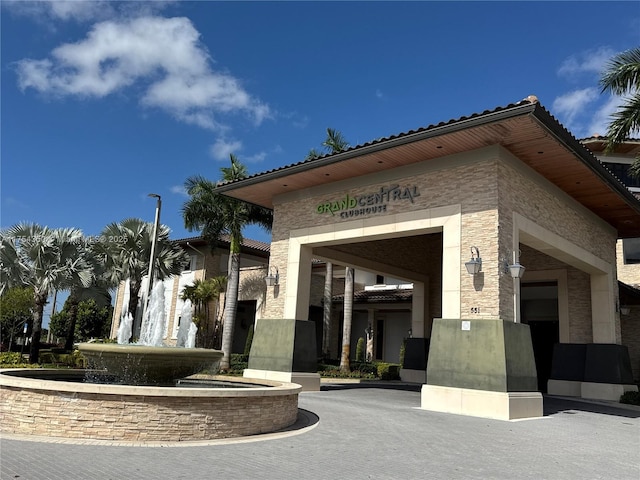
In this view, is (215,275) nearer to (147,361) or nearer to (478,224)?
(478,224)

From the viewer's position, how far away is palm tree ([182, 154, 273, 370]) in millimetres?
26844

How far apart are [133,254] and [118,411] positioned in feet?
74.7

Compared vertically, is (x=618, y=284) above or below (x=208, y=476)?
above

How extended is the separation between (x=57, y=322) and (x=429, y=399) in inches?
1637

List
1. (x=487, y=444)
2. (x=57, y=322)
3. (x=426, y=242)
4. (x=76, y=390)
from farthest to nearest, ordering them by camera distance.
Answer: (x=57, y=322)
(x=426, y=242)
(x=487, y=444)
(x=76, y=390)

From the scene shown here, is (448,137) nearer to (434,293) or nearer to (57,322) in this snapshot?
(434,293)

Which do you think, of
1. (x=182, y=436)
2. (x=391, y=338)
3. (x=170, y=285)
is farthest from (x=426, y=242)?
(x=170, y=285)

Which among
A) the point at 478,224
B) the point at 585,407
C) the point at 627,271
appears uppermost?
the point at 627,271

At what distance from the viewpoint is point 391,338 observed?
34438 mm

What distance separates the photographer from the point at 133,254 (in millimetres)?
28938

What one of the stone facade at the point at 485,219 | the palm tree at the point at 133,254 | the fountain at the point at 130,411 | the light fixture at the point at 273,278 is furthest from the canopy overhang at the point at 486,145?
the palm tree at the point at 133,254

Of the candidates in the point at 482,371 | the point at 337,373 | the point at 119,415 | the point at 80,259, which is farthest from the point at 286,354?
the point at 80,259

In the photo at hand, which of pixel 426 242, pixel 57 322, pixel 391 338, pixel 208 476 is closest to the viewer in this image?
pixel 208 476

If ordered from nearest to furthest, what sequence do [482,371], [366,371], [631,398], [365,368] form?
[482,371], [631,398], [366,371], [365,368]
